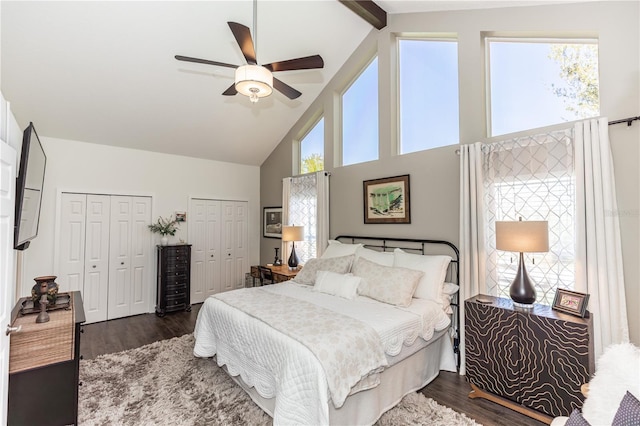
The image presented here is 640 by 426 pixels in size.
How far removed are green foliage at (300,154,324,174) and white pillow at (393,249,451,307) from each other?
8.12ft

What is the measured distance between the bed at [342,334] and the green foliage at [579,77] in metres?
1.65

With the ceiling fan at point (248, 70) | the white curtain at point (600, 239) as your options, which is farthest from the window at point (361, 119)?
the white curtain at point (600, 239)

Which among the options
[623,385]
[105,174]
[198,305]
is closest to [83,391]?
[198,305]

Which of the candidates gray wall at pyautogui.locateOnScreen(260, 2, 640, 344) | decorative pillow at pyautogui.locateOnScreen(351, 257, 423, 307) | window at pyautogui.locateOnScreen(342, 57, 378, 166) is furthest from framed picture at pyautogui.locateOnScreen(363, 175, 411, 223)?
decorative pillow at pyautogui.locateOnScreen(351, 257, 423, 307)

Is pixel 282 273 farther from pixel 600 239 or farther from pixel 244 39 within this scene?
pixel 600 239

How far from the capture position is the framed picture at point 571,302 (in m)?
2.12

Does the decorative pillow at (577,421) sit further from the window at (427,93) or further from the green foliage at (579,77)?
the window at (427,93)

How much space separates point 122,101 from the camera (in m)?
3.88

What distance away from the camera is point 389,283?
286 cm

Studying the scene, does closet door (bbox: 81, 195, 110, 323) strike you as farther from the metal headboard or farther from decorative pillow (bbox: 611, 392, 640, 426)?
decorative pillow (bbox: 611, 392, 640, 426)

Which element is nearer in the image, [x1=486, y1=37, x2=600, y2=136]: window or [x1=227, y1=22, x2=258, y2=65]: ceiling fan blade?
[x1=227, y1=22, x2=258, y2=65]: ceiling fan blade

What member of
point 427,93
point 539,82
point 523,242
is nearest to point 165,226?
point 427,93

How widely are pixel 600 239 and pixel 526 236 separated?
1.72ft

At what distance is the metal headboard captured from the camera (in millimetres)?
3071
